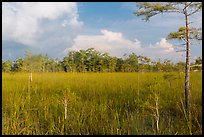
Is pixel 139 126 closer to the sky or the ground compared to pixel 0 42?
closer to the ground

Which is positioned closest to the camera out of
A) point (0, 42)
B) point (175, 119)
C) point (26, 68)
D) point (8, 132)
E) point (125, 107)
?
point (0, 42)

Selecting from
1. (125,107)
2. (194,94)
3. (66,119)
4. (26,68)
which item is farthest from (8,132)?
(26,68)

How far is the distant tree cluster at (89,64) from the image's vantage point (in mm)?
9436

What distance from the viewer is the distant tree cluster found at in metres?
9.44

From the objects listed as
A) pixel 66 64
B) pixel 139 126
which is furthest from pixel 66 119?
pixel 66 64

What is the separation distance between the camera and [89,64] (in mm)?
17641

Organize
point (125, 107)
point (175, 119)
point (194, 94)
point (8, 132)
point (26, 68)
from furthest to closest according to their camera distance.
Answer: point (26, 68) < point (194, 94) < point (125, 107) < point (175, 119) < point (8, 132)

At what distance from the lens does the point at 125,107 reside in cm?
473

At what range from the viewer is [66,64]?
1859 centimetres

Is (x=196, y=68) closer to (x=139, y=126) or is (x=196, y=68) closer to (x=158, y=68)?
(x=139, y=126)

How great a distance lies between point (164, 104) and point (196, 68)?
1.17 m

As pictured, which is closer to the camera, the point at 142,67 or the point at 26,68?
the point at 26,68

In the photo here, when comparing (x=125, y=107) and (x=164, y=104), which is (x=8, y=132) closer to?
(x=125, y=107)

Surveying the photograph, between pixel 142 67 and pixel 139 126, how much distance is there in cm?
1026
